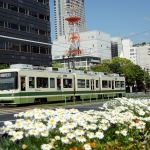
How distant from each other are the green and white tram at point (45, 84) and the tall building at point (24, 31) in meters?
23.9

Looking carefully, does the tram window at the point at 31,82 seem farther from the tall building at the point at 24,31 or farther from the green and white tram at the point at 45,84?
the tall building at the point at 24,31

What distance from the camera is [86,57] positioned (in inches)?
6063

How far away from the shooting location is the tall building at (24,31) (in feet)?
190

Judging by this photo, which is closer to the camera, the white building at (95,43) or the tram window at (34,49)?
the tram window at (34,49)

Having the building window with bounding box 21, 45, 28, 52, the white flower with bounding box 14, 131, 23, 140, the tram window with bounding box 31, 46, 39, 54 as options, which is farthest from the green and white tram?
the tram window with bounding box 31, 46, 39, 54

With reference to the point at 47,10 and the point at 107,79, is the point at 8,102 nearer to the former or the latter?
the point at 107,79

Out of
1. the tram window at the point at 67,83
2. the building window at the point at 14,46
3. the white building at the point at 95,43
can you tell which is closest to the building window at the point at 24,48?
the building window at the point at 14,46

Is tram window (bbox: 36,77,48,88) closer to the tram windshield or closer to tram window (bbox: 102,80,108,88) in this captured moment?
the tram windshield

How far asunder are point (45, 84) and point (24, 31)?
39.8 meters

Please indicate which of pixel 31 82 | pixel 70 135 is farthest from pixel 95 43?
pixel 70 135

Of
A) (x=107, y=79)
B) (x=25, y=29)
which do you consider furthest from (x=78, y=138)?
(x=25, y=29)

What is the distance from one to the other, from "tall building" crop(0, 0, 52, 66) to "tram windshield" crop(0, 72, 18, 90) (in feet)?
106

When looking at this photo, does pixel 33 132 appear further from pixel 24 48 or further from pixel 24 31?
pixel 24 31

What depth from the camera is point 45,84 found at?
83.9ft
